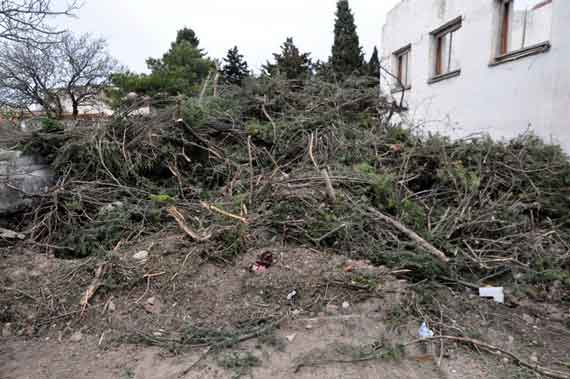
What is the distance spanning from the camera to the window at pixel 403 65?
9.96 m

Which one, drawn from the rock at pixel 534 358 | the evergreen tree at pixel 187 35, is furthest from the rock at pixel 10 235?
the evergreen tree at pixel 187 35

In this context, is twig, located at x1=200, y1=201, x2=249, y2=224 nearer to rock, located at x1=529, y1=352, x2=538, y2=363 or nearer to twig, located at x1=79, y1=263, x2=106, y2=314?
twig, located at x1=79, y1=263, x2=106, y2=314

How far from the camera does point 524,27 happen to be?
5.64 metres

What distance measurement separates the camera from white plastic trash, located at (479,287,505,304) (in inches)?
111

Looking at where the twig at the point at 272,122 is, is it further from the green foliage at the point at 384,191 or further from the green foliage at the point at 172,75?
the green foliage at the point at 172,75

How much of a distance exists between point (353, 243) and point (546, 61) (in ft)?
14.4

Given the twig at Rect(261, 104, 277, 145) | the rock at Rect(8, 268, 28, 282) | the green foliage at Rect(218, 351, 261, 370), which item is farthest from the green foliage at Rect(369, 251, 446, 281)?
the rock at Rect(8, 268, 28, 282)

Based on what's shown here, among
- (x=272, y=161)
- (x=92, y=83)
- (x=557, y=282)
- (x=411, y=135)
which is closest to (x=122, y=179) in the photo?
(x=272, y=161)

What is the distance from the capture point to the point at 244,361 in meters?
2.20

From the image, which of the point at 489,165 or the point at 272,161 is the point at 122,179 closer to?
the point at 272,161

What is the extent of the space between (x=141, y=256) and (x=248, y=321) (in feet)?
4.19

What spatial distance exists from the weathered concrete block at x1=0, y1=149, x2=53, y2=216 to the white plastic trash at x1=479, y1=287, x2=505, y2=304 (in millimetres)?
4851

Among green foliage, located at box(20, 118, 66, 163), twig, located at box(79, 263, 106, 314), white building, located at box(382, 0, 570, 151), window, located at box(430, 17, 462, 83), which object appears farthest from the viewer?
window, located at box(430, 17, 462, 83)

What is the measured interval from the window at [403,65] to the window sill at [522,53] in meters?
3.62
